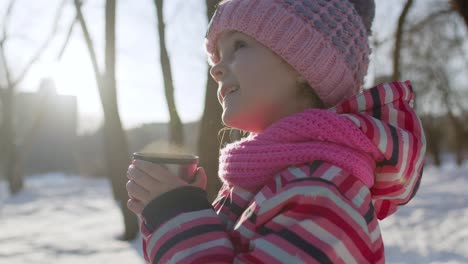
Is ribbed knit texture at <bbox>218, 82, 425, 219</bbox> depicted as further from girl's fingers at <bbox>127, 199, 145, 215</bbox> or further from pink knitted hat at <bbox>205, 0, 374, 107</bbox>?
girl's fingers at <bbox>127, 199, 145, 215</bbox>

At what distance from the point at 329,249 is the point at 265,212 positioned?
0.13m

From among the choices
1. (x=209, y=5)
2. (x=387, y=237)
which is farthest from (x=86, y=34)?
(x=387, y=237)

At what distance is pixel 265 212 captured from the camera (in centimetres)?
83

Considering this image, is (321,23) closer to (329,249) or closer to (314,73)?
(314,73)

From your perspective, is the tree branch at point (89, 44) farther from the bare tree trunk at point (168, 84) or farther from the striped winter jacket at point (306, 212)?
the striped winter jacket at point (306, 212)

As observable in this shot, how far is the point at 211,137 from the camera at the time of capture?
298cm

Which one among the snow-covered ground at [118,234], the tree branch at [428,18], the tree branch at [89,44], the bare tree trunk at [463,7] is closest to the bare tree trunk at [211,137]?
the snow-covered ground at [118,234]

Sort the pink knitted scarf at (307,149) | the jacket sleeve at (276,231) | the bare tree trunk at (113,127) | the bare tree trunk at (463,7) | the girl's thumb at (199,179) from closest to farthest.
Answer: the jacket sleeve at (276,231) < the pink knitted scarf at (307,149) < the girl's thumb at (199,179) < the bare tree trunk at (113,127) < the bare tree trunk at (463,7)

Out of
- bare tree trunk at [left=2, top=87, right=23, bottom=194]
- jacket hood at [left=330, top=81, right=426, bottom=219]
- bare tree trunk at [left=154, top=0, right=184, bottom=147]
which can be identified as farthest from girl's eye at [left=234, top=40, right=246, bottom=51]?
bare tree trunk at [left=2, top=87, right=23, bottom=194]

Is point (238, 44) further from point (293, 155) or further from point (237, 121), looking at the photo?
point (293, 155)

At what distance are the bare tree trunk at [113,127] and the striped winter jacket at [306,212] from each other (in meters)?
4.22

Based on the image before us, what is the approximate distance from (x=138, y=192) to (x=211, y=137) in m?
A: 2.03

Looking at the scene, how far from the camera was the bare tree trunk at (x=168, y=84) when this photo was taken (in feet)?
14.2

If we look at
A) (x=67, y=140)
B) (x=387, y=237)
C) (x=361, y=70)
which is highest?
(x=361, y=70)
